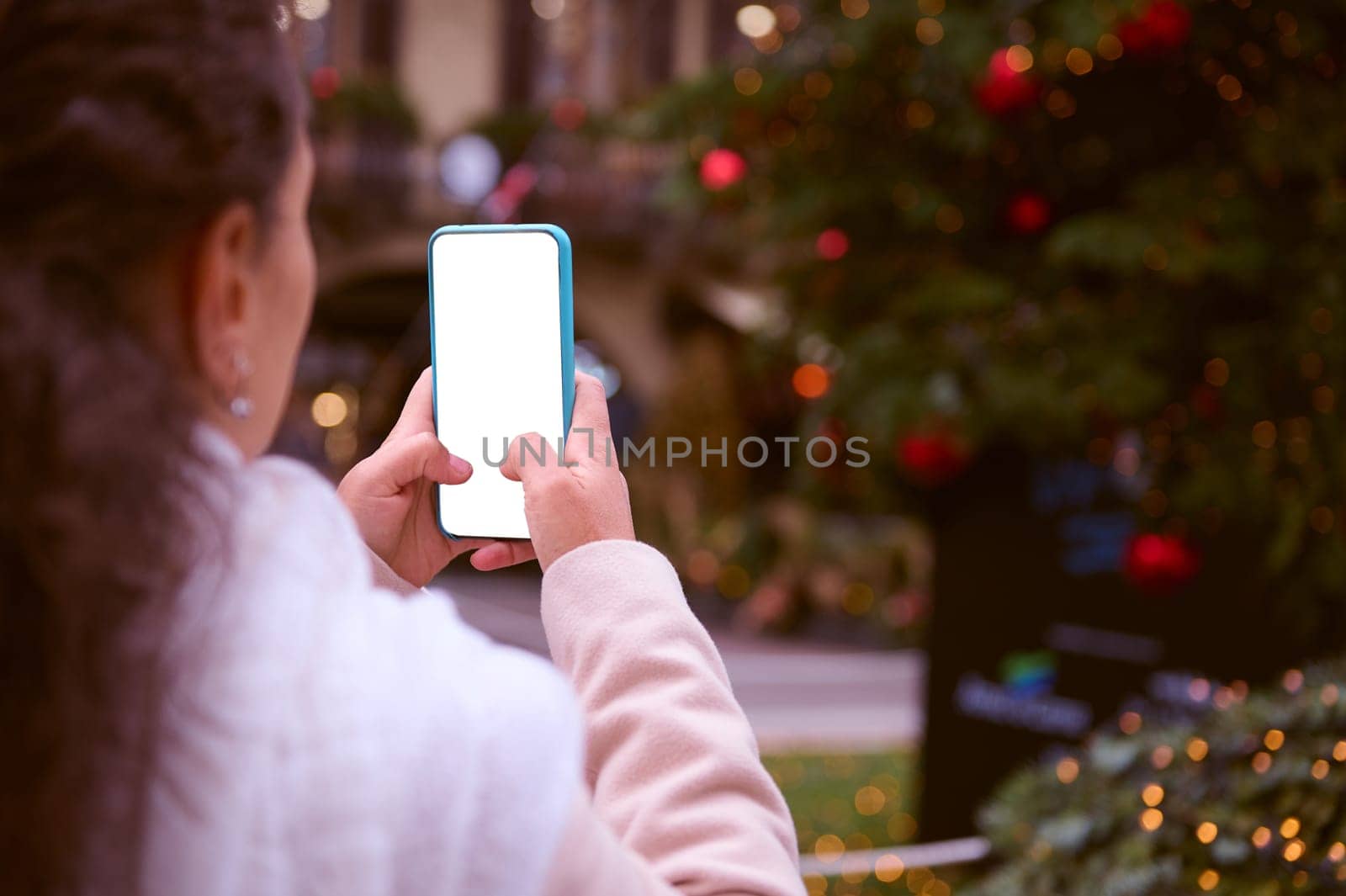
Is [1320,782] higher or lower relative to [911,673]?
higher

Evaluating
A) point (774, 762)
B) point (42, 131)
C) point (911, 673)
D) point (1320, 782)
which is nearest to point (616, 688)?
point (42, 131)

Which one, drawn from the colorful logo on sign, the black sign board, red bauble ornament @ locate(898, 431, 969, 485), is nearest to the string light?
red bauble ornament @ locate(898, 431, 969, 485)

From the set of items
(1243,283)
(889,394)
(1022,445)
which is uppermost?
(1243,283)

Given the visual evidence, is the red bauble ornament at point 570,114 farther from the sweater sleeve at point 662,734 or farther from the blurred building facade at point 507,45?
the sweater sleeve at point 662,734

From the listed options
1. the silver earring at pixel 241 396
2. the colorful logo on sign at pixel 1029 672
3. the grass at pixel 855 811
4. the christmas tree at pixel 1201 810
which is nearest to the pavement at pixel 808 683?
the grass at pixel 855 811

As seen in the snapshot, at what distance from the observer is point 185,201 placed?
549mm

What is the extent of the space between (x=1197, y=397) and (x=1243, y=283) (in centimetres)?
29

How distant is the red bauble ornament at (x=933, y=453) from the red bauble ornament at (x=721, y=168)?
2.74 feet

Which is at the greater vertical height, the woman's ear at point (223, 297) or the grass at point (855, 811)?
the woman's ear at point (223, 297)

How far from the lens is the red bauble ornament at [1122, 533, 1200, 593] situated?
2834 millimetres

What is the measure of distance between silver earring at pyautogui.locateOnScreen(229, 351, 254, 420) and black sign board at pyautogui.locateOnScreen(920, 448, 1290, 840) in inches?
108

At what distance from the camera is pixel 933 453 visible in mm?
2996

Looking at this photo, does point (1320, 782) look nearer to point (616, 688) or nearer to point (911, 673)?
point (616, 688)

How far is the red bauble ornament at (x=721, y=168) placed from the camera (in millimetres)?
3090
